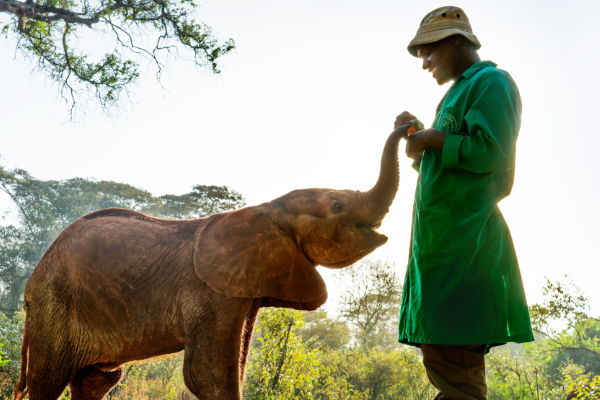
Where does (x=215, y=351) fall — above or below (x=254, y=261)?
A: below

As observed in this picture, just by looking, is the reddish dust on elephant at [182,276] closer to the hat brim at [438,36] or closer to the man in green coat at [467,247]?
the hat brim at [438,36]

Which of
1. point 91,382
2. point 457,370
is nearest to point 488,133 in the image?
point 457,370

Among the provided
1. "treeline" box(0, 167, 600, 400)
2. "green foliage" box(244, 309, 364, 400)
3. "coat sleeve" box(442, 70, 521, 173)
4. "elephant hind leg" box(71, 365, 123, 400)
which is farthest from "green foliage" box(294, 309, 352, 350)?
"coat sleeve" box(442, 70, 521, 173)

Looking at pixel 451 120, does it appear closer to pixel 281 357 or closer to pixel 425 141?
pixel 425 141

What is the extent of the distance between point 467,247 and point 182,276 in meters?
1.99

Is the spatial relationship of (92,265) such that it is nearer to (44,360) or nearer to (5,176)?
(44,360)

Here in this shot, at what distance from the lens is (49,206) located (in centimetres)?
3338

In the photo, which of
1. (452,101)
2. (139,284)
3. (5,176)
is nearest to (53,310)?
(139,284)

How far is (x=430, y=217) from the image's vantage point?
7.85ft

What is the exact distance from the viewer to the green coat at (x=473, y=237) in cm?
219

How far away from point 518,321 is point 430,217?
0.63 m

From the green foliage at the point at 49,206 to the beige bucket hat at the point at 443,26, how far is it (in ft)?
88.7

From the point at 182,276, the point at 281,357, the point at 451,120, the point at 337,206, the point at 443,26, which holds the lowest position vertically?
the point at 281,357

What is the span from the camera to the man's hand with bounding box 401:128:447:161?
2.40 meters
